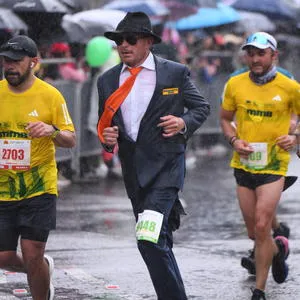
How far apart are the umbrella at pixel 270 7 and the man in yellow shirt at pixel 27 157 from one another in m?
18.5

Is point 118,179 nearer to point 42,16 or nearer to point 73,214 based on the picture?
point 42,16

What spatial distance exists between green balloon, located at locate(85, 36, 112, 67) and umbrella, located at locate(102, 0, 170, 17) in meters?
2.70

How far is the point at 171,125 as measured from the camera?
798cm

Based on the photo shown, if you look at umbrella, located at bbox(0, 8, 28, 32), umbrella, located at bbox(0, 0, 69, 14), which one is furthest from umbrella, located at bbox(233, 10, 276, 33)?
umbrella, located at bbox(0, 8, 28, 32)

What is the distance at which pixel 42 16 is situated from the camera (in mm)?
17406

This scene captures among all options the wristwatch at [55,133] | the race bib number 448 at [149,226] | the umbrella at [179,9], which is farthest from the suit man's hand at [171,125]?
the umbrella at [179,9]

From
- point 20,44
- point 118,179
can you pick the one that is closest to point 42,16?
point 118,179

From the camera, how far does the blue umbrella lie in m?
23.9

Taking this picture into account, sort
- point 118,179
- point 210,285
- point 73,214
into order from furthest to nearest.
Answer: point 118,179 → point 73,214 → point 210,285

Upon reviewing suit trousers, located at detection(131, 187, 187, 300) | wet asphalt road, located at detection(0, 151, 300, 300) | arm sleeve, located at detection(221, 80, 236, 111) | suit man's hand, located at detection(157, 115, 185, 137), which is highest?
suit man's hand, located at detection(157, 115, 185, 137)

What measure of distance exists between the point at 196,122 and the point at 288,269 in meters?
2.36

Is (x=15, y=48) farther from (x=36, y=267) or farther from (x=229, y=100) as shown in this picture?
(x=229, y=100)

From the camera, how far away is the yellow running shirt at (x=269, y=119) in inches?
373

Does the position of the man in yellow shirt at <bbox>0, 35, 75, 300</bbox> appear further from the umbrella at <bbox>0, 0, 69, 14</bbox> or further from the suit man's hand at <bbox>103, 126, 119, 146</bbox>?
the umbrella at <bbox>0, 0, 69, 14</bbox>
